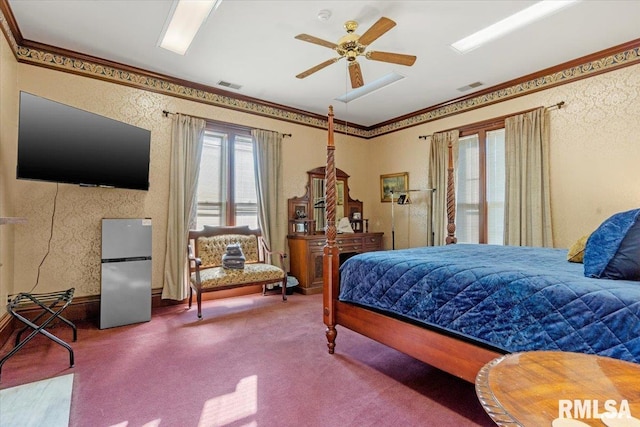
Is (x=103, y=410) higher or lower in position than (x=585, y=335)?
lower

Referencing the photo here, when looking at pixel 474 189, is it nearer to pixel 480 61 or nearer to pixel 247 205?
pixel 480 61

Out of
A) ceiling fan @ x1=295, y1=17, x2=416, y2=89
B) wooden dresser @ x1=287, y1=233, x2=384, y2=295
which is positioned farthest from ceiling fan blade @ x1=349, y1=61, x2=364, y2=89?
wooden dresser @ x1=287, y1=233, x2=384, y2=295

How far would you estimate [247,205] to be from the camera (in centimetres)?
480

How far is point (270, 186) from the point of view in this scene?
4.87m

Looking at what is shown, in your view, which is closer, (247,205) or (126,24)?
(126,24)

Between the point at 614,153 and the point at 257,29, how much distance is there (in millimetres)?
3945

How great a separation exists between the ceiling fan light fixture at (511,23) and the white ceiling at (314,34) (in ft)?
0.26

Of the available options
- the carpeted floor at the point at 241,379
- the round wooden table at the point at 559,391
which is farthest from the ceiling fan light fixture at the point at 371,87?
the round wooden table at the point at 559,391

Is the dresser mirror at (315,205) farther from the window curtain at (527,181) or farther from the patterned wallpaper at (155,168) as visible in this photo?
the window curtain at (527,181)

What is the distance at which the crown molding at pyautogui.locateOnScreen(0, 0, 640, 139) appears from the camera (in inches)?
128

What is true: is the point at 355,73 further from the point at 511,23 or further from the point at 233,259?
the point at 233,259

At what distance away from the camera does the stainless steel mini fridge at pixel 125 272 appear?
331cm

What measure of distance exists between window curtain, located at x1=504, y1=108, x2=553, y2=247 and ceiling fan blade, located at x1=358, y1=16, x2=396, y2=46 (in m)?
2.64

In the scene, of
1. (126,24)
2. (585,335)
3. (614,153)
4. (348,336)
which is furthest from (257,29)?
(614,153)
